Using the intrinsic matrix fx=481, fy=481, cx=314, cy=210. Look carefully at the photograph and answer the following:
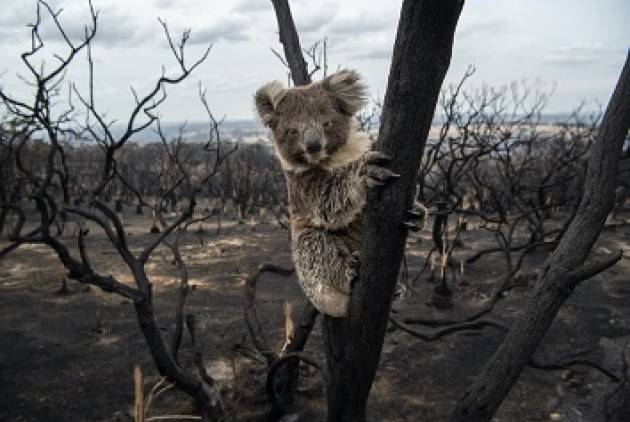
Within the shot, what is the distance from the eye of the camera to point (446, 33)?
184 centimetres

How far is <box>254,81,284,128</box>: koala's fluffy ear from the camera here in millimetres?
3609

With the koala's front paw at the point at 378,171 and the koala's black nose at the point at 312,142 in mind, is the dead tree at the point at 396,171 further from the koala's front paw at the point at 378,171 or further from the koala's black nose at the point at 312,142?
the koala's black nose at the point at 312,142

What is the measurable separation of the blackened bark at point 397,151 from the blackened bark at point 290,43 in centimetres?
281

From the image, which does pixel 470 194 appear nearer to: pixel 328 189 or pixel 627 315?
pixel 627 315

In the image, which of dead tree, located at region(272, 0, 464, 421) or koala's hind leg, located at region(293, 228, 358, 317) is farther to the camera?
koala's hind leg, located at region(293, 228, 358, 317)

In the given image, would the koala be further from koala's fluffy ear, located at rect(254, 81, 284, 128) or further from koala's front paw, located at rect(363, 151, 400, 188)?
koala's front paw, located at rect(363, 151, 400, 188)

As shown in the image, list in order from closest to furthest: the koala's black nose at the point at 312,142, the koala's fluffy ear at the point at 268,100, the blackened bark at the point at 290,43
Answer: the koala's black nose at the point at 312,142 → the koala's fluffy ear at the point at 268,100 → the blackened bark at the point at 290,43

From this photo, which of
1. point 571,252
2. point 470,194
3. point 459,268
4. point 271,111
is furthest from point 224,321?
point 470,194

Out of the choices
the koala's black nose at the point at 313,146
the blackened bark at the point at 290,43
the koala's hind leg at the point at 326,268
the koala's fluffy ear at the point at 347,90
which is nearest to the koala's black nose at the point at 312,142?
the koala's black nose at the point at 313,146

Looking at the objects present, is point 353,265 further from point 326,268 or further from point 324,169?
point 324,169

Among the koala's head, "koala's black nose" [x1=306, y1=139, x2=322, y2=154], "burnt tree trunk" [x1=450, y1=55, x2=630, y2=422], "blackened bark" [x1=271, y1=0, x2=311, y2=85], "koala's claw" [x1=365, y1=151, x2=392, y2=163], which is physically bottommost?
"burnt tree trunk" [x1=450, y1=55, x2=630, y2=422]

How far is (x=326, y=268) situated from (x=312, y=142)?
89 centimetres

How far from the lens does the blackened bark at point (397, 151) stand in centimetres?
183

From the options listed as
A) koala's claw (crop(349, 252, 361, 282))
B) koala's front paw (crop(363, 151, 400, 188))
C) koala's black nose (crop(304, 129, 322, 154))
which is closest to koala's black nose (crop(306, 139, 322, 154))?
koala's black nose (crop(304, 129, 322, 154))
